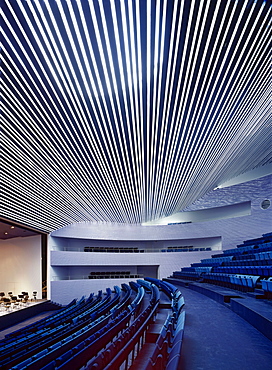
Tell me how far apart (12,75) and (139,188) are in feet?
29.6

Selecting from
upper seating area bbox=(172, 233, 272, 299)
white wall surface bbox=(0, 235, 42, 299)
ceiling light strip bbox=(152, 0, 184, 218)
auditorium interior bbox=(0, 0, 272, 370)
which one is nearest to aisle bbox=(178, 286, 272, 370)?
A: auditorium interior bbox=(0, 0, 272, 370)

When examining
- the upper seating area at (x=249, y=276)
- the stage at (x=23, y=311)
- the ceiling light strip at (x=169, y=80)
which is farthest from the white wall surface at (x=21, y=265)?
the ceiling light strip at (x=169, y=80)

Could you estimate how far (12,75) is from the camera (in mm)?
4492

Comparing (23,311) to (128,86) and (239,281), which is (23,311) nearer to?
(239,281)

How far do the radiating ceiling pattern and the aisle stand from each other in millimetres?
3786

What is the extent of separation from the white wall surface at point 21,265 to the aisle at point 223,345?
55.5 feet

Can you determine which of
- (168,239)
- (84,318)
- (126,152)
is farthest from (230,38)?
(168,239)

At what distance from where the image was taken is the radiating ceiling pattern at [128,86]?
3.64m

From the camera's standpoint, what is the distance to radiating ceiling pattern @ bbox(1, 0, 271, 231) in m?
3.64

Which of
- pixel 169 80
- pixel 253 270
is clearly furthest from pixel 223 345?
pixel 253 270

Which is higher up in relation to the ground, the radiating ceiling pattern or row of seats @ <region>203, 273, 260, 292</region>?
the radiating ceiling pattern

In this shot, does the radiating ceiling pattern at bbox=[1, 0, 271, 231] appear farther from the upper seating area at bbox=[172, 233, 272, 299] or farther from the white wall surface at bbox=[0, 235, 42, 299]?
the white wall surface at bbox=[0, 235, 42, 299]

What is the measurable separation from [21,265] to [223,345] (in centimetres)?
1990

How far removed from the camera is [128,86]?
509 centimetres
